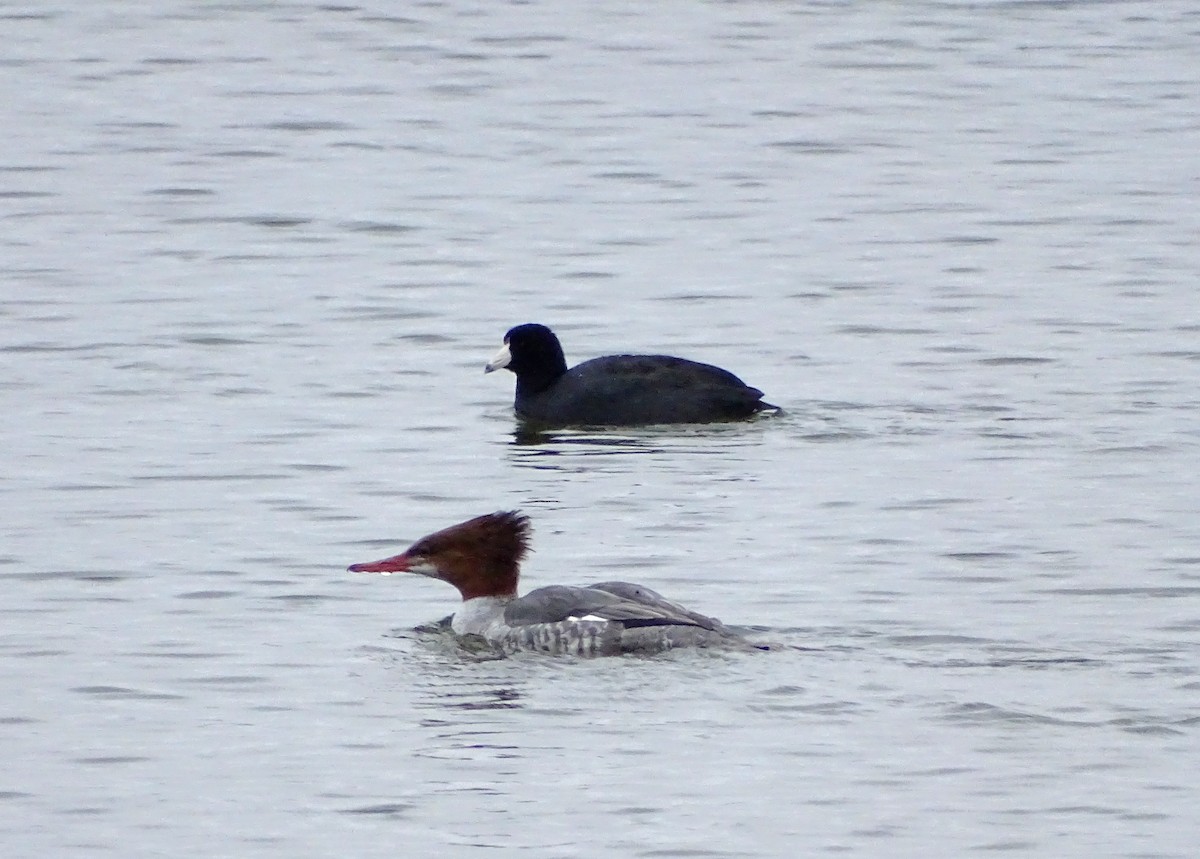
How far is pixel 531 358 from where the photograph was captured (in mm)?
16125

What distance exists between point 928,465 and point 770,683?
438 cm

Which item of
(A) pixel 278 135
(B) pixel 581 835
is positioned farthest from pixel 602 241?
(B) pixel 581 835

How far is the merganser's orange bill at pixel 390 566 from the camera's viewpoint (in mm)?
11012

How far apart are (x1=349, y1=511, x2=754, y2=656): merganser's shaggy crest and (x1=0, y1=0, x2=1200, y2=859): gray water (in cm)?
13

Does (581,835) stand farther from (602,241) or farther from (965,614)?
(602,241)

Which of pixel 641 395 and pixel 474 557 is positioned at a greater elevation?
pixel 641 395

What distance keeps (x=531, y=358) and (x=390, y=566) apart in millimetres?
5129

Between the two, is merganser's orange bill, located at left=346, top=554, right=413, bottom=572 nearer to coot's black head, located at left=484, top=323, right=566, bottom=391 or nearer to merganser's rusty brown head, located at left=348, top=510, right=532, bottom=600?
merganser's rusty brown head, located at left=348, top=510, right=532, bottom=600

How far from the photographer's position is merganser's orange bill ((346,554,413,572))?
11.0 meters

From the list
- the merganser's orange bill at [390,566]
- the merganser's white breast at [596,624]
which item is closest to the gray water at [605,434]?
the merganser's white breast at [596,624]

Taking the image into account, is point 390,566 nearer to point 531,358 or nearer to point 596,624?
point 596,624

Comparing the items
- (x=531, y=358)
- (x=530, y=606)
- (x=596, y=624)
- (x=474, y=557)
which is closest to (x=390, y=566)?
(x=474, y=557)

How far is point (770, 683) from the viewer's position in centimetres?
995

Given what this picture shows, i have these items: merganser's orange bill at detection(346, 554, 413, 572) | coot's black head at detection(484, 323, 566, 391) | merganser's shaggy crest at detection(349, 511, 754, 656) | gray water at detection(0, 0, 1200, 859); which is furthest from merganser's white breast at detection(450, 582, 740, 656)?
coot's black head at detection(484, 323, 566, 391)
